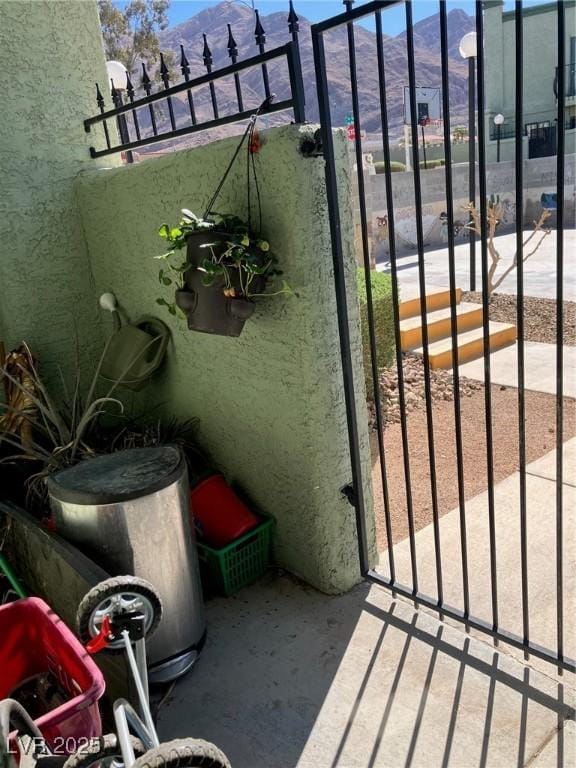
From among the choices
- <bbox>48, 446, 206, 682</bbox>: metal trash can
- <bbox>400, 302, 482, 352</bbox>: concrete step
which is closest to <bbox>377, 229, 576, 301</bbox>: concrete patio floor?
<bbox>400, 302, 482, 352</bbox>: concrete step

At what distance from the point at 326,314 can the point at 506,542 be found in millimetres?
1471

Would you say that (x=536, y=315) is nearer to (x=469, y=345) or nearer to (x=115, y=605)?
(x=469, y=345)

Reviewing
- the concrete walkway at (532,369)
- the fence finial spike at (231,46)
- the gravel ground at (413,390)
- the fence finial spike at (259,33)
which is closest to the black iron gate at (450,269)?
the fence finial spike at (259,33)

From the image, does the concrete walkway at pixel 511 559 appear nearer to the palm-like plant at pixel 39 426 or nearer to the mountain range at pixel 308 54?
the palm-like plant at pixel 39 426

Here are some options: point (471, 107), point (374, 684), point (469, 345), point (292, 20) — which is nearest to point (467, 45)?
point (471, 107)

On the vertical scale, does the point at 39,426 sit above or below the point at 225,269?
below

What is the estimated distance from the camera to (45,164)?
133 inches

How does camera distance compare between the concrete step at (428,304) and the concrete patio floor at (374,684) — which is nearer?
the concrete patio floor at (374,684)

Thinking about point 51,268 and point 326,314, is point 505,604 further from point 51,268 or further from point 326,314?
point 51,268

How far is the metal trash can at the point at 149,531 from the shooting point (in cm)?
221

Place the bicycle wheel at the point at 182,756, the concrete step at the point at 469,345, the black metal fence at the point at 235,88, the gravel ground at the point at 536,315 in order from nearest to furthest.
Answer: the bicycle wheel at the point at 182,756 < the black metal fence at the point at 235,88 < the concrete step at the point at 469,345 < the gravel ground at the point at 536,315

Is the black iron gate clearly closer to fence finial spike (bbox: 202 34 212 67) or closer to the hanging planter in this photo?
the hanging planter

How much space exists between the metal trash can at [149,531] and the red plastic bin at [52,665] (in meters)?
0.33

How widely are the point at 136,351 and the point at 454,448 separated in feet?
7.15
